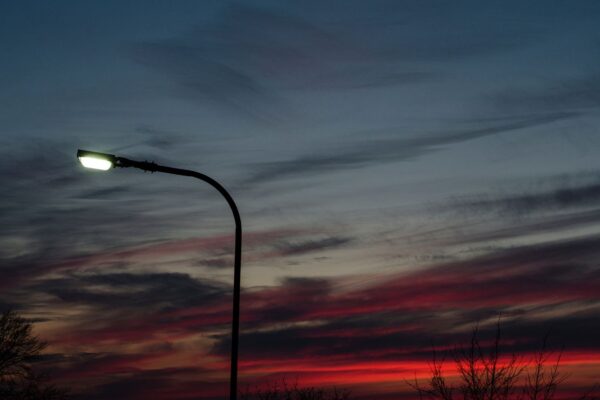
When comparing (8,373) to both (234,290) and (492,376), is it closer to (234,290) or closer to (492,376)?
(492,376)

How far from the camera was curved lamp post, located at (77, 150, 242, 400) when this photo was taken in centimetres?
1552

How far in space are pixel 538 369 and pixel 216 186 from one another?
16605 millimetres

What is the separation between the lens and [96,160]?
611 inches

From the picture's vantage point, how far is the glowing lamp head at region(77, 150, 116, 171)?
15422 mm

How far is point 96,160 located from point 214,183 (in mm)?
2316

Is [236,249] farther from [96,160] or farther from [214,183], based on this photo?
[96,160]

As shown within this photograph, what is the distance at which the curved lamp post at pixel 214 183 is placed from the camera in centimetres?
1552

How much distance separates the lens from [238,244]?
16.7 m

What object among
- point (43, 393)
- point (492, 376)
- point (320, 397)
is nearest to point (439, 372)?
point (492, 376)

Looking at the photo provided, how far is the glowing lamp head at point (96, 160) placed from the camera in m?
15.4

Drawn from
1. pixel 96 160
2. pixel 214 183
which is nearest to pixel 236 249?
pixel 214 183

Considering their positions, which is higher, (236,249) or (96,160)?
(96,160)

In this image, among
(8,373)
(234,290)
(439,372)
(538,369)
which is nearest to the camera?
(234,290)

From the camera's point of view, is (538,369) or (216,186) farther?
(538,369)
